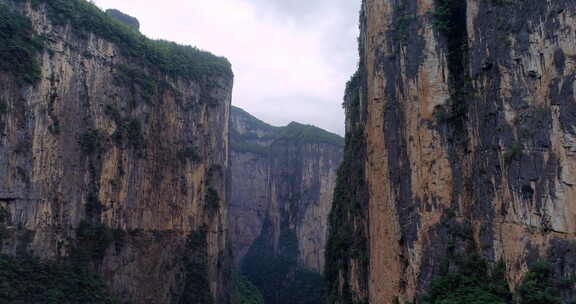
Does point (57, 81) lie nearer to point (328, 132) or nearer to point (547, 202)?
point (547, 202)

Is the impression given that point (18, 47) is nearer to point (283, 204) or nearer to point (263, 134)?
point (283, 204)

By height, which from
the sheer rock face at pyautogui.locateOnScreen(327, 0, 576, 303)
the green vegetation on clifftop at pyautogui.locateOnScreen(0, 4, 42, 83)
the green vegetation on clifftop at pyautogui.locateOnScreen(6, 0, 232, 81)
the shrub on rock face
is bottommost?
the shrub on rock face

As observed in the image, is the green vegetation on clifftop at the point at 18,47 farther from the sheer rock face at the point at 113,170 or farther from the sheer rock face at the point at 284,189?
the sheer rock face at the point at 284,189

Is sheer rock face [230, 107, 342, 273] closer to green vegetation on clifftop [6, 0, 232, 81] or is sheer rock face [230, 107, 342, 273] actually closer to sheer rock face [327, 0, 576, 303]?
green vegetation on clifftop [6, 0, 232, 81]

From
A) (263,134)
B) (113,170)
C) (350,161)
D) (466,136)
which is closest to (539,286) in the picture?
(466,136)

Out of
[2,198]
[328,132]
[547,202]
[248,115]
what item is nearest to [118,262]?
[2,198]

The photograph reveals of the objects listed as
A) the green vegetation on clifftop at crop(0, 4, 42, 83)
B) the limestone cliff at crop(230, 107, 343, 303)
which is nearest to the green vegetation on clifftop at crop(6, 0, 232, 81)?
the green vegetation on clifftop at crop(0, 4, 42, 83)

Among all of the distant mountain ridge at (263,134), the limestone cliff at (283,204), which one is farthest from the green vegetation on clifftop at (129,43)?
the distant mountain ridge at (263,134)
